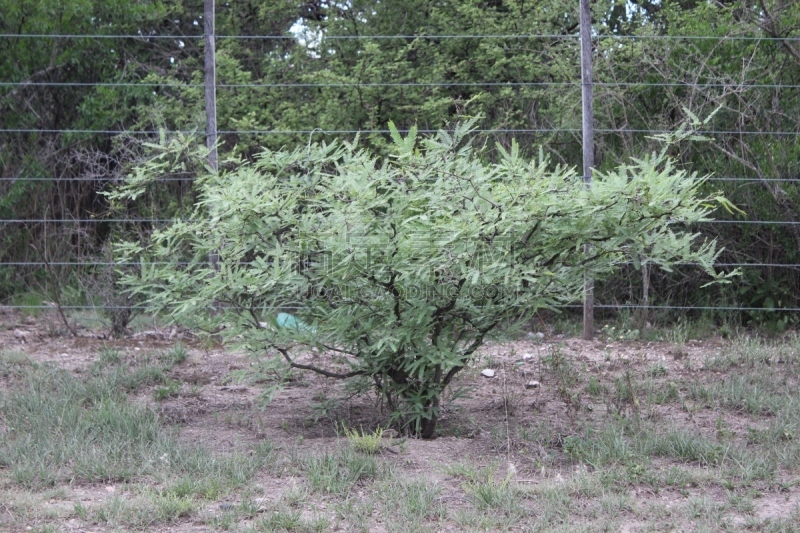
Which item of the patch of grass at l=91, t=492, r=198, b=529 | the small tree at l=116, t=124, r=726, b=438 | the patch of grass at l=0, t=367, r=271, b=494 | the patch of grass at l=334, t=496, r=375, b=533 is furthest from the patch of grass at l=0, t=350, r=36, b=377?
the patch of grass at l=334, t=496, r=375, b=533

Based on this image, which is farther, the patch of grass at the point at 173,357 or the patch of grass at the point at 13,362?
the patch of grass at the point at 173,357

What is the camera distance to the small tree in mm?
4137

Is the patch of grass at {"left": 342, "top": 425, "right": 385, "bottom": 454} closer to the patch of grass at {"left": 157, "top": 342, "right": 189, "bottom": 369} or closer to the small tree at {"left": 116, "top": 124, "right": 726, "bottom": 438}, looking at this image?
the small tree at {"left": 116, "top": 124, "right": 726, "bottom": 438}

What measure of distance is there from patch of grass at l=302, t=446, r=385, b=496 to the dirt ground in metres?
0.12

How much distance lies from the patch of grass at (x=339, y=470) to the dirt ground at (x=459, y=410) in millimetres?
122

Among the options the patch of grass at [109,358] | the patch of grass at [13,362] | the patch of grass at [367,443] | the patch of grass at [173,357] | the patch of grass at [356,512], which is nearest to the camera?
the patch of grass at [356,512]

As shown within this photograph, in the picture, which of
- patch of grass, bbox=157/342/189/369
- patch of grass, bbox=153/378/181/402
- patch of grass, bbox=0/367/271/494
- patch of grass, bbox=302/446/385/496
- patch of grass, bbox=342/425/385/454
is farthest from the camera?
Answer: patch of grass, bbox=157/342/189/369

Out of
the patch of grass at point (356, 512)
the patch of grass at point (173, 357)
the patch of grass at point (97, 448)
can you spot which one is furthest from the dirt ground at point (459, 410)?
the patch of grass at point (356, 512)

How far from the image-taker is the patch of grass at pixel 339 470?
4105mm

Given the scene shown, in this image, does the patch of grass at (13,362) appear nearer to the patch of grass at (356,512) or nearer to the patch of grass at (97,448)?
the patch of grass at (97,448)

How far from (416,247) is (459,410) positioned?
1443 millimetres

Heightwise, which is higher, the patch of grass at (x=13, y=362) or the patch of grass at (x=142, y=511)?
the patch of grass at (x=13, y=362)

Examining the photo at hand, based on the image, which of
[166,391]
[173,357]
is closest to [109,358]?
[173,357]

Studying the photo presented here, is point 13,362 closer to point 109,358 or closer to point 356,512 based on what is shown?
point 109,358
